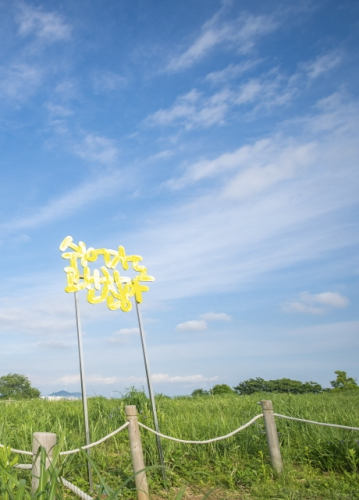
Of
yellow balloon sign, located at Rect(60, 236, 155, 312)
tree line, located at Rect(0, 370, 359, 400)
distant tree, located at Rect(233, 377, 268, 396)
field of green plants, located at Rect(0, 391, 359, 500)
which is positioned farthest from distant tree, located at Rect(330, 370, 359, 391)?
yellow balloon sign, located at Rect(60, 236, 155, 312)

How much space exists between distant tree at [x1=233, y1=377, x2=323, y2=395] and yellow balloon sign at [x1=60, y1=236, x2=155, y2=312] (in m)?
10.6

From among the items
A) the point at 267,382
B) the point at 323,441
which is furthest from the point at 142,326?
the point at 267,382

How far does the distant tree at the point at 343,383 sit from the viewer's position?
54.9 ft

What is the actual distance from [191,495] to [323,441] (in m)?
2.02

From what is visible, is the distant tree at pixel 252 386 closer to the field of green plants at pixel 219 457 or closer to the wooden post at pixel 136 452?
the field of green plants at pixel 219 457

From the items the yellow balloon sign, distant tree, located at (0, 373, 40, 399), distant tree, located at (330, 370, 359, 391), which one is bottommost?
distant tree, located at (330, 370, 359, 391)

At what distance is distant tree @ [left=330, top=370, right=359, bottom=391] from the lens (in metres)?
16.7

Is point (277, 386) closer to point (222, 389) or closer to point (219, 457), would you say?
point (222, 389)

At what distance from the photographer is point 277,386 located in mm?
16422

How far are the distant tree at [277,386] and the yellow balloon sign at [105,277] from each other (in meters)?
10.6

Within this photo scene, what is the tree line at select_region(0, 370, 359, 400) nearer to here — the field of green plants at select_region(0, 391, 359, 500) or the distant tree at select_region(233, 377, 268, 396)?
the distant tree at select_region(233, 377, 268, 396)

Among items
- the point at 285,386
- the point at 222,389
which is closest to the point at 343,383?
the point at 285,386

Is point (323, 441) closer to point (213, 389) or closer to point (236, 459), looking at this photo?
point (236, 459)

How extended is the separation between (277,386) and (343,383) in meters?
2.95
